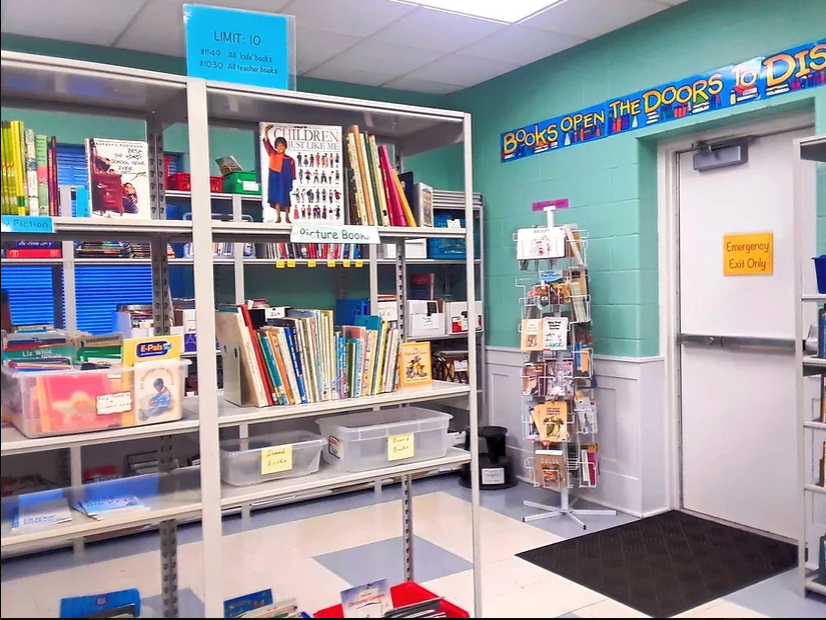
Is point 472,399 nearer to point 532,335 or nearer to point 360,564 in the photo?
point 360,564

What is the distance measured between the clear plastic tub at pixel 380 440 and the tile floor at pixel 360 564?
0.70 meters

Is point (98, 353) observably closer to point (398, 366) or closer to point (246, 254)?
point (398, 366)

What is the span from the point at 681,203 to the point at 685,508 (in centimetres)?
178

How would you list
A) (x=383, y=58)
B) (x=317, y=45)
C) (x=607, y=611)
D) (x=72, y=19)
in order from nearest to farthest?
(x=607, y=611)
(x=72, y=19)
(x=317, y=45)
(x=383, y=58)

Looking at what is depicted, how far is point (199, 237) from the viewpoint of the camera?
82.4 inches

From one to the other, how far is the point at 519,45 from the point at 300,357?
291 cm

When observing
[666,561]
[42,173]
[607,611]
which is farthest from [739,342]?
[42,173]

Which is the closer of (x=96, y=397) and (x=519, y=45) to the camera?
(x=96, y=397)

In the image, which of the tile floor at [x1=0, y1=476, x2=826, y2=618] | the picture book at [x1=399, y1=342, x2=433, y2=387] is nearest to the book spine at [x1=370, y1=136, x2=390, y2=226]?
the picture book at [x1=399, y1=342, x2=433, y2=387]

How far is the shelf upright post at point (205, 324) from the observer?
6.81 ft

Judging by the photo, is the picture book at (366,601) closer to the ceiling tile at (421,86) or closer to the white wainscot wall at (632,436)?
the white wainscot wall at (632,436)

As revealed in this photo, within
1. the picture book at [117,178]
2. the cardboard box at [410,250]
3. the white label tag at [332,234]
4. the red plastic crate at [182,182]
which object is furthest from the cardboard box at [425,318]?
the picture book at [117,178]

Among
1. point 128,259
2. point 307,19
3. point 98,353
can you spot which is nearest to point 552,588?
point 98,353

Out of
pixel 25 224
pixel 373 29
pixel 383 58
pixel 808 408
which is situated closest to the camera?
pixel 25 224
